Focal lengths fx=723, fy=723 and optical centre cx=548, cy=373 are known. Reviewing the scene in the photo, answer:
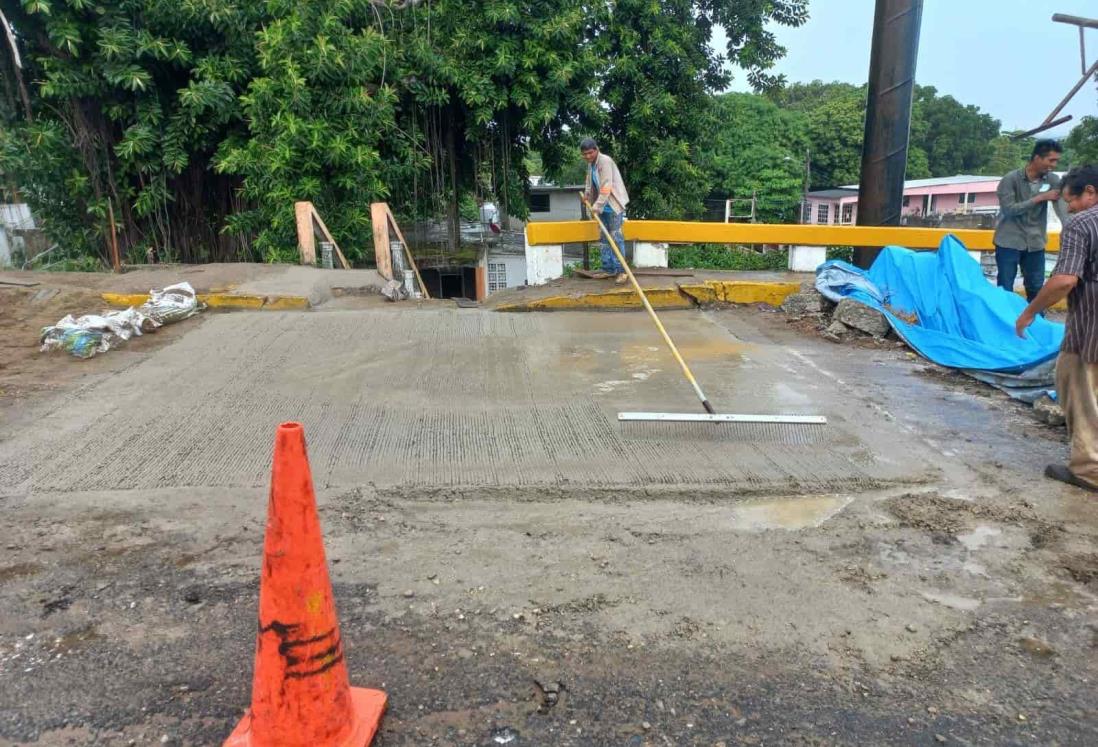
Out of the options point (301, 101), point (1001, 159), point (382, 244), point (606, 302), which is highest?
point (1001, 159)

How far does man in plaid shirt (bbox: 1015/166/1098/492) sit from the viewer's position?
3.62 meters

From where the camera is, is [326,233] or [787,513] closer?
[787,513]

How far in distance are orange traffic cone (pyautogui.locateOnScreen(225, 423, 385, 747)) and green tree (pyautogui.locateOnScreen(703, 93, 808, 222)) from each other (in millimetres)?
43345

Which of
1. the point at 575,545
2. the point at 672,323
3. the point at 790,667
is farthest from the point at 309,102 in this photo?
the point at 790,667

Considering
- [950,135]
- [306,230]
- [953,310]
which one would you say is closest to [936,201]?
[950,135]

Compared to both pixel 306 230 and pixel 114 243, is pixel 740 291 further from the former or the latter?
pixel 114 243

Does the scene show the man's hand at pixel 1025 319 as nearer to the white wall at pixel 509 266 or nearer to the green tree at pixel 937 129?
the white wall at pixel 509 266

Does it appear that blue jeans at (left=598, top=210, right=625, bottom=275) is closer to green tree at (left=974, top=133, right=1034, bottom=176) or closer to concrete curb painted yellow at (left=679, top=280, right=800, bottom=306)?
concrete curb painted yellow at (left=679, top=280, right=800, bottom=306)

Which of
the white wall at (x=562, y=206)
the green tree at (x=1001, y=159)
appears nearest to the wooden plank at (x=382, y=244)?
the white wall at (x=562, y=206)

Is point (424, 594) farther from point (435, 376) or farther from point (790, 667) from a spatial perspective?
point (435, 376)

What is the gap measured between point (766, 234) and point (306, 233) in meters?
6.06

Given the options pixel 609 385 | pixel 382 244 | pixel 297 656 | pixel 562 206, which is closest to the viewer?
pixel 297 656

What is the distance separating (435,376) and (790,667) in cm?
355

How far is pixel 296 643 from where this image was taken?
191cm
